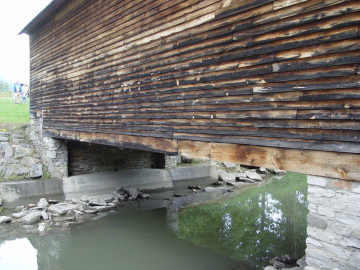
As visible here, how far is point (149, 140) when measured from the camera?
498 centimetres

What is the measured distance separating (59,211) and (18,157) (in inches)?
128

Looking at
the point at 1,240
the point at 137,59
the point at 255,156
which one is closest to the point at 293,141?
the point at 255,156

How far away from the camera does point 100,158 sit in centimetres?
1070

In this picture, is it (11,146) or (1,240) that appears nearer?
(1,240)

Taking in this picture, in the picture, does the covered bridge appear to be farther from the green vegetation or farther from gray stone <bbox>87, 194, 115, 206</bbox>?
gray stone <bbox>87, 194, 115, 206</bbox>

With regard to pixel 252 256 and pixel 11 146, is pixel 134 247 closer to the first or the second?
pixel 252 256

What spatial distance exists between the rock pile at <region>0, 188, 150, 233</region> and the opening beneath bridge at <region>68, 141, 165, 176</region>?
4.34 ft

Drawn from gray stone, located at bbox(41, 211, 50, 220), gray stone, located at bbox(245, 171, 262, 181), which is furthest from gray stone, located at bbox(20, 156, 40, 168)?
gray stone, located at bbox(245, 171, 262, 181)

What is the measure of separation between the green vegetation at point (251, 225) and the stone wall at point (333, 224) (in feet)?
9.40

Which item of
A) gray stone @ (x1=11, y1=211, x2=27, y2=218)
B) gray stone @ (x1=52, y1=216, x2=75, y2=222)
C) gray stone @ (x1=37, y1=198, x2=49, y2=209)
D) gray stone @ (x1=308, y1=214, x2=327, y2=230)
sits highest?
gray stone @ (x1=308, y1=214, x2=327, y2=230)

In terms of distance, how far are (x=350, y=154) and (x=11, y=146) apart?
10957mm

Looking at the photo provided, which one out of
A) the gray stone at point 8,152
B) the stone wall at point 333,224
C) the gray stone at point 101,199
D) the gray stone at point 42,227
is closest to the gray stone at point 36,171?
the gray stone at point 8,152

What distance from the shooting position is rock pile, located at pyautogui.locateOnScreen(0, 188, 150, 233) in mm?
7406

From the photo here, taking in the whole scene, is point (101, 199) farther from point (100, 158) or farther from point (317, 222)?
point (317, 222)
